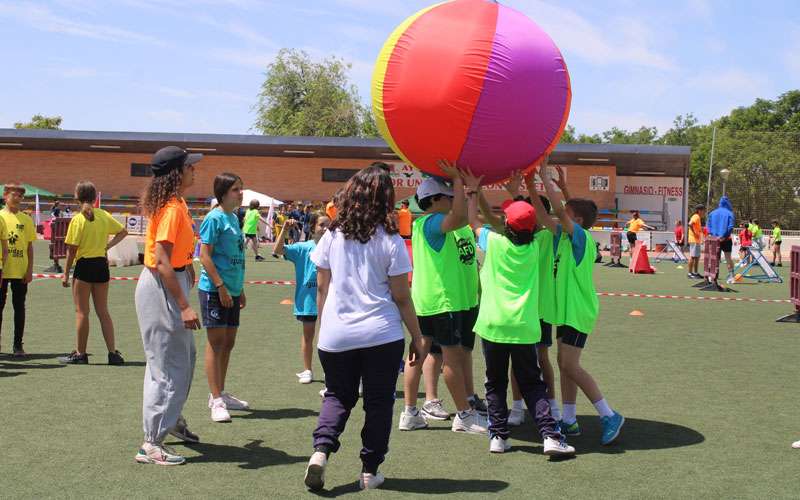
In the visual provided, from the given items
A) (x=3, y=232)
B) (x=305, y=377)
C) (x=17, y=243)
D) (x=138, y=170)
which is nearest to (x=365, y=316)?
(x=305, y=377)

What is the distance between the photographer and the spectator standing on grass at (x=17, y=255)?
8.77 meters

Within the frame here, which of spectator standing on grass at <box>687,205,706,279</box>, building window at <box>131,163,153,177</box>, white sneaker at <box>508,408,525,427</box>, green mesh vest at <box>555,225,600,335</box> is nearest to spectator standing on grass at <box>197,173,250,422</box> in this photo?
white sneaker at <box>508,408,525,427</box>

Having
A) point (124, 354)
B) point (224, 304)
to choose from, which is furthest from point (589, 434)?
point (124, 354)

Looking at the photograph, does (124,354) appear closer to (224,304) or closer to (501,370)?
(224,304)

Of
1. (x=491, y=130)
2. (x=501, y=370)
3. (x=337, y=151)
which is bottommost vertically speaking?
(x=501, y=370)

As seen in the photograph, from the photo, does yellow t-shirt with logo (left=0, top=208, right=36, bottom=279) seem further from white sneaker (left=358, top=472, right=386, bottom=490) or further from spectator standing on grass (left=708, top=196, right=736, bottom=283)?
spectator standing on grass (left=708, top=196, right=736, bottom=283)

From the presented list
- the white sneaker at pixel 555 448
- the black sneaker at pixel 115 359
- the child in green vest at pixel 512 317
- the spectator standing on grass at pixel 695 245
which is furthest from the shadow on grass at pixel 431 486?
the spectator standing on grass at pixel 695 245

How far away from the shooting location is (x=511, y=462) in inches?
210

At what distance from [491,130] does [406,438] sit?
2.14 metres

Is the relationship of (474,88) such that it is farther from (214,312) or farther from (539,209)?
(214,312)

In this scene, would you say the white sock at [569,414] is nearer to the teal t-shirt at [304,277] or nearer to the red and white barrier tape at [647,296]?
the teal t-shirt at [304,277]

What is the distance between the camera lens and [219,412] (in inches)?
248

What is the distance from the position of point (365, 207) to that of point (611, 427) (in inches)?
89.9

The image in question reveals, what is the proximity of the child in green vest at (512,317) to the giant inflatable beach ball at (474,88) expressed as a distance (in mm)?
288
